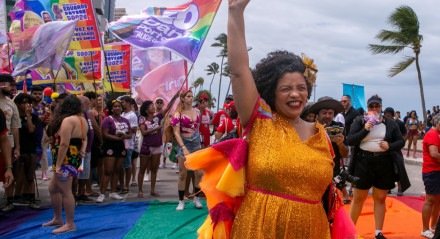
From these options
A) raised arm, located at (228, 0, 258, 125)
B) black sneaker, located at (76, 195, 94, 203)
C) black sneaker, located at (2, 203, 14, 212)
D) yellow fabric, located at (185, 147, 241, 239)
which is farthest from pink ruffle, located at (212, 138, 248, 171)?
black sneaker, located at (76, 195, 94, 203)

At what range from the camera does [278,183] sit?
2.28 meters

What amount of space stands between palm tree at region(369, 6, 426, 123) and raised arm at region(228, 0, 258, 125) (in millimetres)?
19887

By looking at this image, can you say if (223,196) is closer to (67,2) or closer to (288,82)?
(288,82)

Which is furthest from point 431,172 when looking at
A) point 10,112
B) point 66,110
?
point 10,112

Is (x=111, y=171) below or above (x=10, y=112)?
below

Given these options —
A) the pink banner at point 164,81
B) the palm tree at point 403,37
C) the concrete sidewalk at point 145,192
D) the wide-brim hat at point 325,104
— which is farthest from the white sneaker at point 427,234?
the palm tree at point 403,37

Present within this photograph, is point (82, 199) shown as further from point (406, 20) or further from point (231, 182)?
point (406, 20)

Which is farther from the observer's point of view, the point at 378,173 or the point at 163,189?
the point at 163,189

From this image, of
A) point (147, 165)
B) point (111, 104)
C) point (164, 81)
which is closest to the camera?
point (111, 104)

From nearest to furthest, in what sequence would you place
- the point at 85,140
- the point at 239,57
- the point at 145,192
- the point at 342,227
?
the point at 239,57 < the point at 342,227 < the point at 85,140 < the point at 145,192

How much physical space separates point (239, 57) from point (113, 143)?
20.2ft

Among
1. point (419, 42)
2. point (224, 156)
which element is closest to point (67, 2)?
point (224, 156)

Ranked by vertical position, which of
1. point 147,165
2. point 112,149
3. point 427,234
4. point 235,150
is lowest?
point 427,234

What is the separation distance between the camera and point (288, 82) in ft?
7.73
